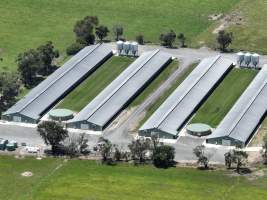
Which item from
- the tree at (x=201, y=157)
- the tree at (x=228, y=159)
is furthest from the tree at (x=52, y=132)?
the tree at (x=228, y=159)

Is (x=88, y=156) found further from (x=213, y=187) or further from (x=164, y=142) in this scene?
(x=213, y=187)

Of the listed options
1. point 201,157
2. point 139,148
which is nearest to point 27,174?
point 139,148

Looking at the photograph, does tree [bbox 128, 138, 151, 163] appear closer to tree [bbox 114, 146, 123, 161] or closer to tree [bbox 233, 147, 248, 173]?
tree [bbox 114, 146, 123, 161]

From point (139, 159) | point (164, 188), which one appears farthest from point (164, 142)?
point (164, 188)

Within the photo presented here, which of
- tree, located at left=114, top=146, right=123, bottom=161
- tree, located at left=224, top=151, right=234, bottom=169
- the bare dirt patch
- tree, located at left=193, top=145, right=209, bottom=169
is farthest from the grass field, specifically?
tree, located at left=114, top=146, right=123, bottom=161

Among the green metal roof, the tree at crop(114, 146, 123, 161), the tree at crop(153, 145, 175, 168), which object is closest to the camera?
the tree at crop(153, 145, 175, 168)
